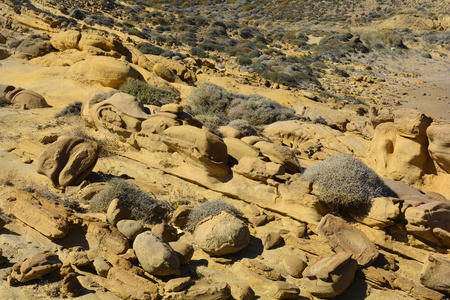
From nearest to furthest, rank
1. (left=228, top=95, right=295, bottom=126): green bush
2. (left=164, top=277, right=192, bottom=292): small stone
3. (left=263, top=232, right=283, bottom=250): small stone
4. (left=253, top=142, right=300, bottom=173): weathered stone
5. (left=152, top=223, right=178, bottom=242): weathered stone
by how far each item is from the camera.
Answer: (left=164, top=277, right=192, bottom=292): small stone, (left=152, top=223, right=178, bottom=242): weathered stone, (left=263, top=232, right=283, bottom=250): small stone, (left=253, top=142, right=300, bottom=173): weathered stone, (left=228, top=95, right=295, bottom=126): green bush

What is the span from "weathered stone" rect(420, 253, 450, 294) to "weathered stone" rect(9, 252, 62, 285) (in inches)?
217

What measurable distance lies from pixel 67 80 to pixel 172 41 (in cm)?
1416

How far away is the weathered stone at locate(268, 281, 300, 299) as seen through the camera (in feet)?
18.3

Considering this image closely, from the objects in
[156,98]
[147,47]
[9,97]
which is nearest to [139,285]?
[156,98]

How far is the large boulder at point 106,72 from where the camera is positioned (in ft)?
45.5

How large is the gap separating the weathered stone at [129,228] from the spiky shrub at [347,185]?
3501 millimetres

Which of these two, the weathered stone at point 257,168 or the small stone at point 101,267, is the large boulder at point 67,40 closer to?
the weathered stone at point 257,168

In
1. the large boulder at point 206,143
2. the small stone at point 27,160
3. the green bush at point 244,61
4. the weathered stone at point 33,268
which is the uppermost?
the large boulder at point 206,143

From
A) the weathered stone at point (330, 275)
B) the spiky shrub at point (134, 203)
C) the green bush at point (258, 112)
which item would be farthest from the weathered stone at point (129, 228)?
the green bush at point (258, 112)

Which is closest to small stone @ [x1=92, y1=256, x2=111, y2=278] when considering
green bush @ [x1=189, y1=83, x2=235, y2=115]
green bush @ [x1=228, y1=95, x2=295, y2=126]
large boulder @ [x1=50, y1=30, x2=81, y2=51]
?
green bush @ [x1=189, y1=83, x2=235, y2=115]

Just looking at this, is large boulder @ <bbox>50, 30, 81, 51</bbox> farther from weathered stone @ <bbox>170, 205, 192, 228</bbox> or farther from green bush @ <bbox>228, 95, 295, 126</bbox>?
weathered stone @ <bbox>170, 205, 192, 228</bbox>

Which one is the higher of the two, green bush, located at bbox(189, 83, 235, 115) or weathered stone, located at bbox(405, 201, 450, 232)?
weathered stone, located at bbox(405, 201, 450, 232)

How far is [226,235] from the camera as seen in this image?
6.39 metres

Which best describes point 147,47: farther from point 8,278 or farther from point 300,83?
point 8,278
